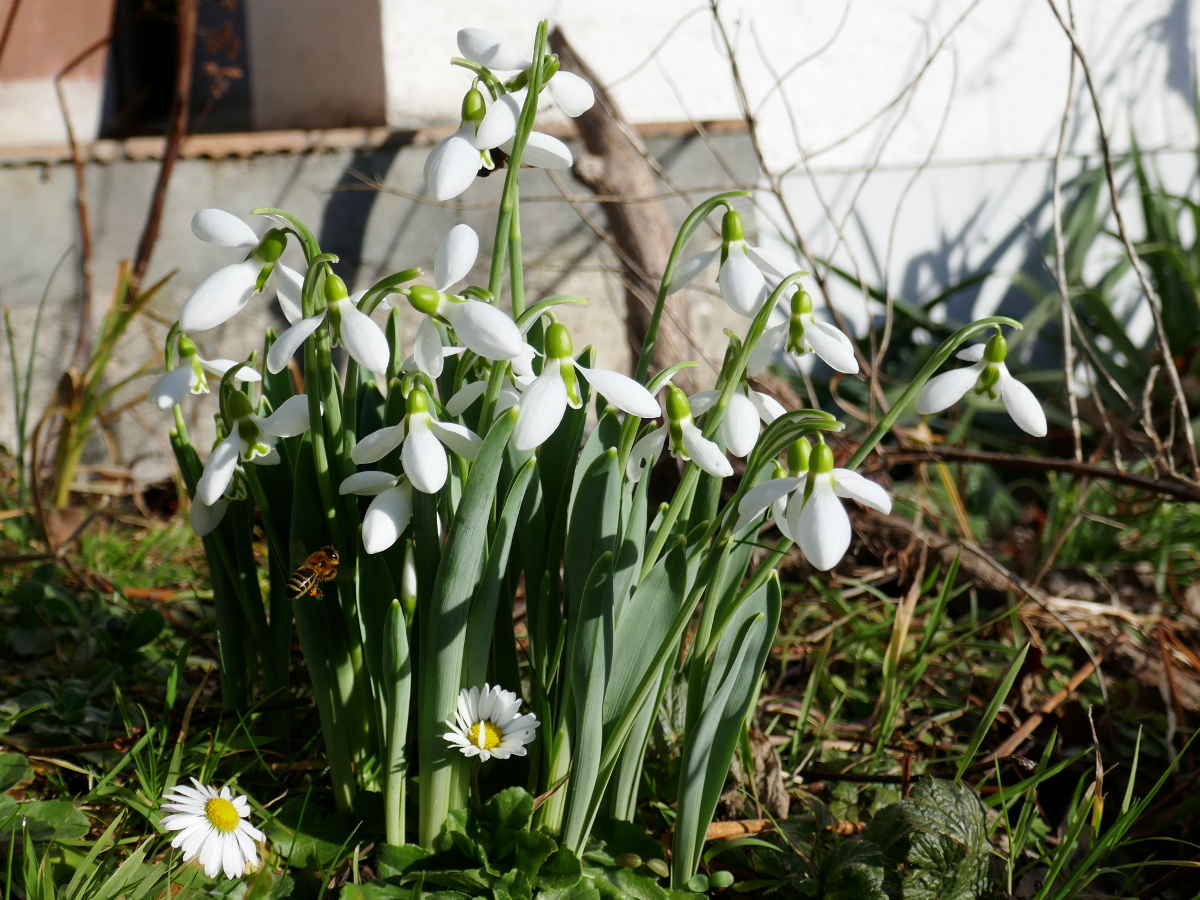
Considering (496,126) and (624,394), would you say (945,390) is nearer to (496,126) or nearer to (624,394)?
(624,394)

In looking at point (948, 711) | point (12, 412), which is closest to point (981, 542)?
point (948, 711)

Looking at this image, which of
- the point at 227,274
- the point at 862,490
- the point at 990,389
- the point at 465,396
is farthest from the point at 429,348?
the point at 990,389

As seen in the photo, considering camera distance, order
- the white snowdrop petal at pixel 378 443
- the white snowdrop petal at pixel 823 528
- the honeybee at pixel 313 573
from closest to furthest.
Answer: the white snowdrop petal at pixel 823 528 < the white snowdrop petal at pixel 378 443 < the honeybee at pixel 313 573

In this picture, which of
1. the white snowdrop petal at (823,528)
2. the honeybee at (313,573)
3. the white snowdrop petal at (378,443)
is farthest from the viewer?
the honeybee at (313,573)

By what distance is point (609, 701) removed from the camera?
96 cm

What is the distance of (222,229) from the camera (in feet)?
2.60

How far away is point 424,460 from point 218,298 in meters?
0.22

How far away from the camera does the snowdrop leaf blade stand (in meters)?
0.79

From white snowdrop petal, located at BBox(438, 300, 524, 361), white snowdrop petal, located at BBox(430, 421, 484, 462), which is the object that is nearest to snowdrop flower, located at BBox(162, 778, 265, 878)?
white snowdrop petal, located at BBox(430, 421, 484, 462)

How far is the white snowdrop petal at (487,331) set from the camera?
0.72m

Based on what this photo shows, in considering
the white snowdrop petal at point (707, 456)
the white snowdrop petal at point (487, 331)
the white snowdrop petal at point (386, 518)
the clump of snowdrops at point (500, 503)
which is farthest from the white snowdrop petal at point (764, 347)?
the white snowdrop petal at point (386, 518)

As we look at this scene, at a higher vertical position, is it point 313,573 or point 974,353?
point 974,353

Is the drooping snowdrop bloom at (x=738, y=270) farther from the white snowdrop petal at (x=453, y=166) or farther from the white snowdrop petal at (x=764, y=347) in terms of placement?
the white snowdrop petal at (x=453, y=166)

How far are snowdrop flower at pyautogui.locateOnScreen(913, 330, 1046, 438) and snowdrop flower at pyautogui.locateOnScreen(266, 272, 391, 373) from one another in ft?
1.49
